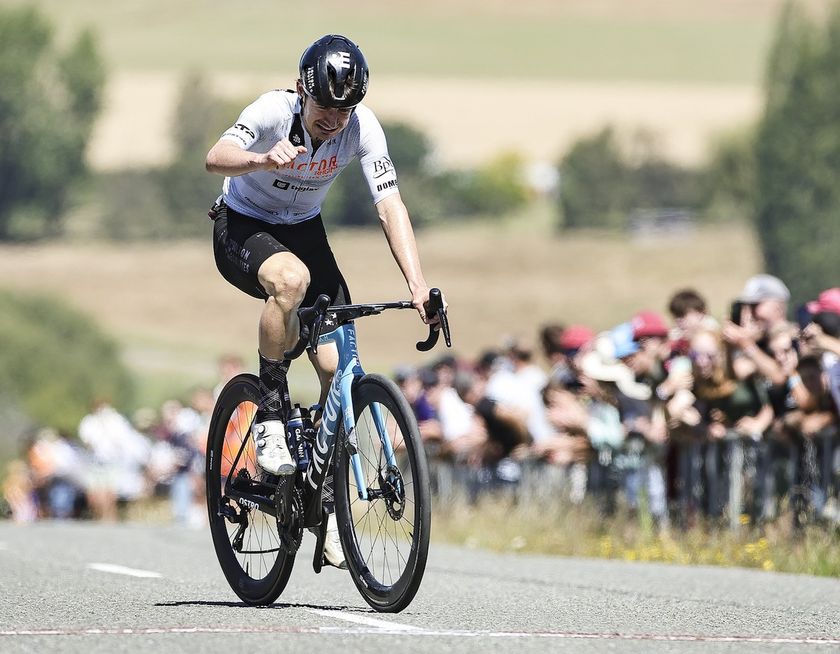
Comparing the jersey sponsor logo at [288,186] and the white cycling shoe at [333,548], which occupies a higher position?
the jersey sponsor logo at [288,186]

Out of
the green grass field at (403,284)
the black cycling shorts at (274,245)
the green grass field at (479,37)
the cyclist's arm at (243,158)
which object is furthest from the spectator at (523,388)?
the green grass field at (479,37)

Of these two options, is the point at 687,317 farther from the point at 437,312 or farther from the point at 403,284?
the point at 403,284

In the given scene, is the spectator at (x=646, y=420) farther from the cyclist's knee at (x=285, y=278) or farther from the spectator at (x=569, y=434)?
the cyclist's knee at (x=285, y=278)

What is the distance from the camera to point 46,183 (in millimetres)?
129750

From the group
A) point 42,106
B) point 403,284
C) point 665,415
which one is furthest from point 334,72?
point 42,106

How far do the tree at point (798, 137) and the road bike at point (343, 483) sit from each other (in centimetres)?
8612

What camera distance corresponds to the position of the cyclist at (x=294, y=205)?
7668 mm

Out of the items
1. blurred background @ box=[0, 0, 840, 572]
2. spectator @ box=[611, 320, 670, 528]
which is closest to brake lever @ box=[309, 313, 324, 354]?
spectator @ box=[611, 320, 670, 528]

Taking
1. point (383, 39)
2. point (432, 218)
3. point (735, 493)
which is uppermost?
point (383, 39)

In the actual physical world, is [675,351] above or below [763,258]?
below

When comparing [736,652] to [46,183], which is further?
[46,183]

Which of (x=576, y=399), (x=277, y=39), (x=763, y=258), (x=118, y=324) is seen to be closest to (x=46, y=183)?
(x=277, y=39)

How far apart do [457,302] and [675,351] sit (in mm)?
74550

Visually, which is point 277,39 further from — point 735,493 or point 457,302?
point 735,493
